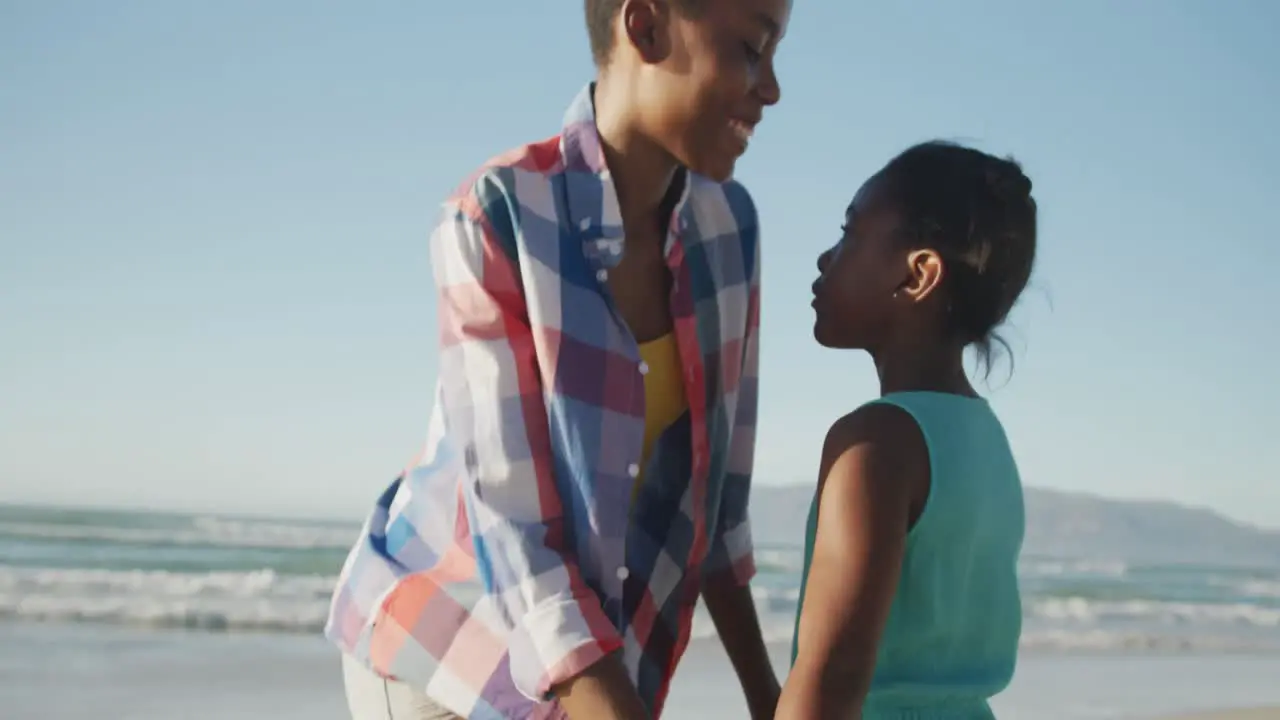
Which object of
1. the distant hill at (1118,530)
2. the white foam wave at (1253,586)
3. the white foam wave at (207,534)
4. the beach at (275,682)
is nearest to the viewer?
the beach at (275,682)

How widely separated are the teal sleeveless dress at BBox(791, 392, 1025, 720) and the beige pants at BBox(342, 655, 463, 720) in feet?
1.33

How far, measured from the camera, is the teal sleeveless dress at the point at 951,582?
1.40 metres

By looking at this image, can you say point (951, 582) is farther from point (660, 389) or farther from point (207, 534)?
point (207, 534)

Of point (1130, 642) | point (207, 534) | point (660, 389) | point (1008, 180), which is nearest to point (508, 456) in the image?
point (660, 389)

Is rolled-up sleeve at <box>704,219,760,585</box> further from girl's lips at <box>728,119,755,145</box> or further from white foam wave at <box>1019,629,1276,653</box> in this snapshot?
white foam wave at <box>1019,629,1276,653</box>

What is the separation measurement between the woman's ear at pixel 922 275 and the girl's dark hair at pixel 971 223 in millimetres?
14

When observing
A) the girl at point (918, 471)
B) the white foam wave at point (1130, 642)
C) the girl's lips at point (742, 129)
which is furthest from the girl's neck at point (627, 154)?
the white foam wave at point (1130, 642)

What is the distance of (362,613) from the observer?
154 centimetres

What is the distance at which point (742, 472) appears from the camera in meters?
1.75

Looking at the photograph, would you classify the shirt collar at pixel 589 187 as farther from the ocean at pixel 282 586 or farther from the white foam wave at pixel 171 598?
the white foam wave at pixel 171 598

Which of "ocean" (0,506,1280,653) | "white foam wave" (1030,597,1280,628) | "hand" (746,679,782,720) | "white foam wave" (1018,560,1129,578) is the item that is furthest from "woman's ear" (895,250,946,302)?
"white foam wave" (1018,560,1129,578)

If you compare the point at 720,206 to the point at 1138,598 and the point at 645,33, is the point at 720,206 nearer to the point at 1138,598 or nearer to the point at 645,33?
the point at 645,33

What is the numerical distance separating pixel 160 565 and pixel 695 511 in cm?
965

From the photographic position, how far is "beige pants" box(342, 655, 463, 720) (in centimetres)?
149
